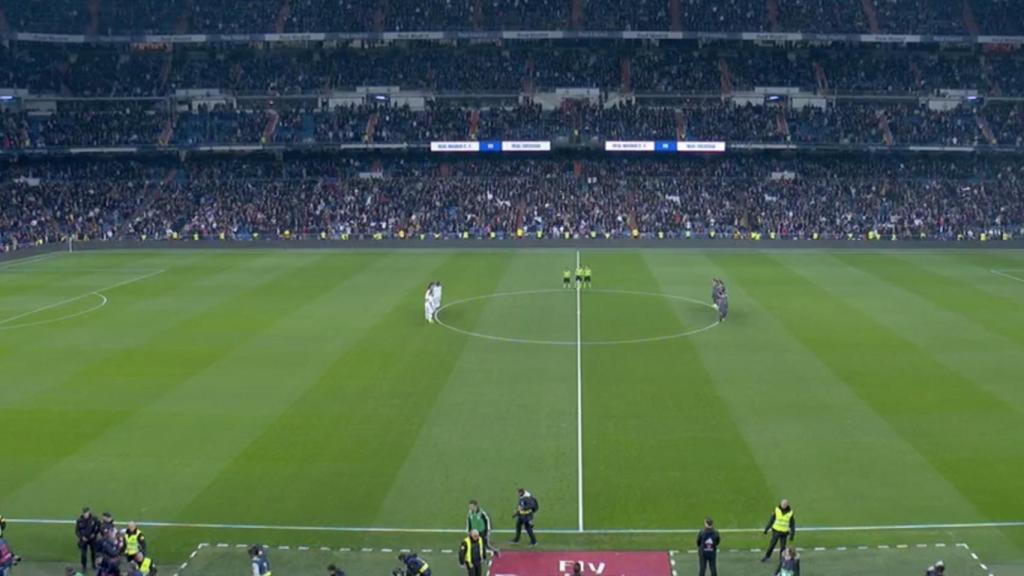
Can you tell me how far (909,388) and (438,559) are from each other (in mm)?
16205

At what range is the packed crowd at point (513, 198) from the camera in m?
69.2

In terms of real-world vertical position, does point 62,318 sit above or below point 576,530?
above

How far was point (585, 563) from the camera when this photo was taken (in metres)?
18.2

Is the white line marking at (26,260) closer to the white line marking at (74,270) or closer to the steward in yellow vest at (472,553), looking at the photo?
the white line marking at (74,270)

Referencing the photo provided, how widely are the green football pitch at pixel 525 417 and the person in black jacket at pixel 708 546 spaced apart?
1.06 m


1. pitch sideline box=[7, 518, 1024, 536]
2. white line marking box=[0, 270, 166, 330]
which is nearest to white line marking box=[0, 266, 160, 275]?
white line marking box=[0, 270, 166, 330]

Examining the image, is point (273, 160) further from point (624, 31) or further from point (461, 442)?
point (461, 442)

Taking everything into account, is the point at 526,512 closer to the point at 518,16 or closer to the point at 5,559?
the point at 5,559

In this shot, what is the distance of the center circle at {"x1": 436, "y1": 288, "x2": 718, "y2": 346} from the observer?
119 feet

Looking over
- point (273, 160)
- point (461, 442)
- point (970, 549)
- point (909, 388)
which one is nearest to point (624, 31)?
point (273, 160)

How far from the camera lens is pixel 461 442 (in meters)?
24.7

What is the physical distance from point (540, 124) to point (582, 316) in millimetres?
37900

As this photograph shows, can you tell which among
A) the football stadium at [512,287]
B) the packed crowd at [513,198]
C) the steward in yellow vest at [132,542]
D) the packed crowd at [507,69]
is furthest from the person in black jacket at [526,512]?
the packed crowd at [507,69]

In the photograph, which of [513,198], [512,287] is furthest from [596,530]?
[513,198]
